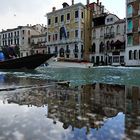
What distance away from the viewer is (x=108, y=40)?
47.8 metres

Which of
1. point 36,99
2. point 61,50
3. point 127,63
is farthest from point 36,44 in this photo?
point 36,99

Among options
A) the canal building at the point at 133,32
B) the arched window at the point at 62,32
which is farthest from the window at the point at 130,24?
the arched window at the point at 62,32

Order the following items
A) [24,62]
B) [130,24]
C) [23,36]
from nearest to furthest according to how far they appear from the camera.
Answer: [24,62], [130,24], [23,36]

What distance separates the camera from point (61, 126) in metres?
2.74

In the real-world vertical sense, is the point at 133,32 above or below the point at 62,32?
below

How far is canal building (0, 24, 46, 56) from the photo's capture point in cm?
6669

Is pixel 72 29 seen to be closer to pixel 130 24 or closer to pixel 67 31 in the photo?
pixel 67 31

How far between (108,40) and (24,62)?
31146 millimetres

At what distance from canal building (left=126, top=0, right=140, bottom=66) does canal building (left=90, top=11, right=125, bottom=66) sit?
2694 mm

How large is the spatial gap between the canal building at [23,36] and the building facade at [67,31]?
1226 centimetres

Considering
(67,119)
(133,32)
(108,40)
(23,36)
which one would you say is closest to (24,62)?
(67,119)

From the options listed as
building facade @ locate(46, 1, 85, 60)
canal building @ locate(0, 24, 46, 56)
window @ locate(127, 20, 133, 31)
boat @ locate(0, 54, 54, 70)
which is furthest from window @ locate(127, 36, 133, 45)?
canal building @ locate(0, 24, 46, 56)

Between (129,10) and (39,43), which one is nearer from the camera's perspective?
(129,10)

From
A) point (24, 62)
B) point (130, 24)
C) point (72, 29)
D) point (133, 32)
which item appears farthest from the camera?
point (72, 29)
